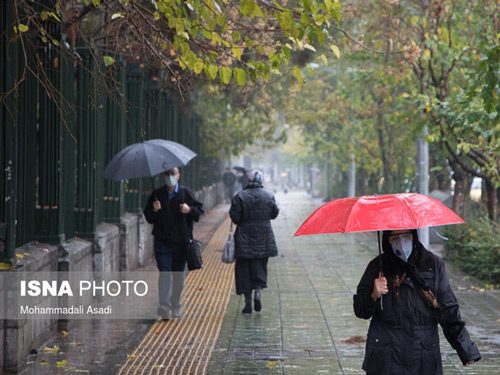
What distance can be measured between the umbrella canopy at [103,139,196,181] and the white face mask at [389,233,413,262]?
5.80m

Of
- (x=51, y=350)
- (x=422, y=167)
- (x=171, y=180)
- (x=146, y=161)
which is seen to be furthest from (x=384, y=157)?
(x=51, y=350)

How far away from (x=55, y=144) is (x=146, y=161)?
1.08 metres

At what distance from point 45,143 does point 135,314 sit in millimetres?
2574

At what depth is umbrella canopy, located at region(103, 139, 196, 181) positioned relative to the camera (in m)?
11.6

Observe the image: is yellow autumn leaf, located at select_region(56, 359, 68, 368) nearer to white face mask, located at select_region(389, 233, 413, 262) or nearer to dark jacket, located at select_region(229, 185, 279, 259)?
dark jacket, located at select_region(229, 185, 279, 259)

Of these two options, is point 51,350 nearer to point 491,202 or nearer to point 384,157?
point 491,202

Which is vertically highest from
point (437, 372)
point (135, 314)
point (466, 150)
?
point (466, 150)

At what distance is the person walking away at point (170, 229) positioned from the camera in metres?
11.9

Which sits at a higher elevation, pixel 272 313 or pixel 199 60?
pixel 199 60

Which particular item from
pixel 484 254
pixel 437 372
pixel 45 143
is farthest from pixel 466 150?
pixel 437 372

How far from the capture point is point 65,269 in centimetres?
1137

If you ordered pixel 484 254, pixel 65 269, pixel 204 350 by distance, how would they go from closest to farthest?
pixel 204 350 → pixel 65 269 → pixel 484 254

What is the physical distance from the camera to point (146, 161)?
11.7 metres

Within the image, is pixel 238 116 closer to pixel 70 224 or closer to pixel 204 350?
pixel 70 224
